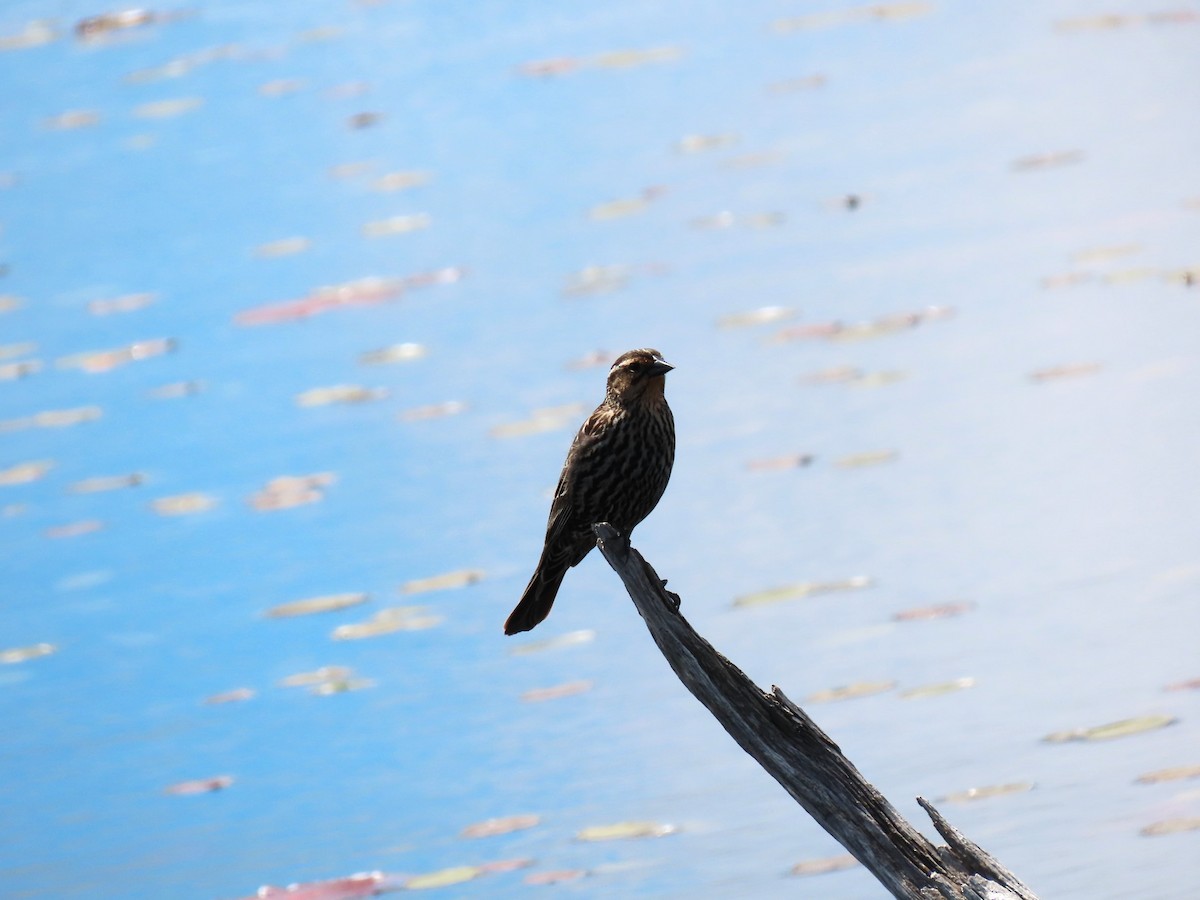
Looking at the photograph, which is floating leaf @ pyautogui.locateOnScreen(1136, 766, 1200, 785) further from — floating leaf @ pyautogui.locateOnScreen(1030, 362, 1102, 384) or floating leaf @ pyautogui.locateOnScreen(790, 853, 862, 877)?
floating leaf @ pyautogui.locateOnScreen(1030, 362, 1102, 384)

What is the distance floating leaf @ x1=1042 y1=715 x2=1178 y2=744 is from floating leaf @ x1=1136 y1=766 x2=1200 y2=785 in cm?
16

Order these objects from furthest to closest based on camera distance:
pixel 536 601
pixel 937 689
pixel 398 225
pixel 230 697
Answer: pixel 398 225, pixel 230 697, pixel 937 689, pixel 536 601

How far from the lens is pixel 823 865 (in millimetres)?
5027

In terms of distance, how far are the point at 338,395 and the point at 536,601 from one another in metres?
3.38

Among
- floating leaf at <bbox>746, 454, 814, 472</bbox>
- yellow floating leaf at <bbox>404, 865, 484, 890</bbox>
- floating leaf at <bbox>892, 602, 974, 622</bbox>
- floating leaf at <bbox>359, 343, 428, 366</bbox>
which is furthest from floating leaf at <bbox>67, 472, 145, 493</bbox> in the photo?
floating leaf at <bbox>892, 602, 974, 622</bbox>

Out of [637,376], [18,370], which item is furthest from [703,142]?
[637,376]

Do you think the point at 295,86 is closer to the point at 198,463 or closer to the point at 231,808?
the point at 198,463

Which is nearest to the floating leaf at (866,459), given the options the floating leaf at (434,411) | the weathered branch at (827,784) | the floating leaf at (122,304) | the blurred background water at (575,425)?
the blurred background water at (575,425)

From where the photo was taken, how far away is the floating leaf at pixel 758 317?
757cm

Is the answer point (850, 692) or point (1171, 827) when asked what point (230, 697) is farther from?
point (1171, 827)

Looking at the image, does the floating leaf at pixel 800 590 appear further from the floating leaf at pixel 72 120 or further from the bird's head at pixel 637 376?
the floating leaf at pixel 72 120

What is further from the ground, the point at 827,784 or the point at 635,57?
the point at 635,57

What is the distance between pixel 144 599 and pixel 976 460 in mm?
2658

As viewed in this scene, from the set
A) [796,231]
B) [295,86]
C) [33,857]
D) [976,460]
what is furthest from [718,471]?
[295,86]
